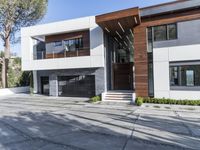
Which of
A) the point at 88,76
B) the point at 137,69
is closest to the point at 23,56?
the point at 88,76

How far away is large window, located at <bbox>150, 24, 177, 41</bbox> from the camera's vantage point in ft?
45.7

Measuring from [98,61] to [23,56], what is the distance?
9046 mm

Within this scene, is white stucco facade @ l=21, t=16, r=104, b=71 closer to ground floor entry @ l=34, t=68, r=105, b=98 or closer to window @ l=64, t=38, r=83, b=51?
ground floor entry @ l=34, t=68, r=105, b=98

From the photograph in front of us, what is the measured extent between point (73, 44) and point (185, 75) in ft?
35.5

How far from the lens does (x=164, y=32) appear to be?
46.7ft

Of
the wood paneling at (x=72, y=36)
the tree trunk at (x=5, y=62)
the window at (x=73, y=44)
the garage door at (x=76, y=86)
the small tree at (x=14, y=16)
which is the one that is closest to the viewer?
the wood paneling at (x=72, y=36)

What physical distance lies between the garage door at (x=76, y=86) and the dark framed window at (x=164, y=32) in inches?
273

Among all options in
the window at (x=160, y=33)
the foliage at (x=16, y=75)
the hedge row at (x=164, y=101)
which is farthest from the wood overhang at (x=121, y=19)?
the foliage at (x=16, y=75)

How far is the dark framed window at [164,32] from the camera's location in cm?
1391

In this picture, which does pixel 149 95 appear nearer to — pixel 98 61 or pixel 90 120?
pixel 98 61

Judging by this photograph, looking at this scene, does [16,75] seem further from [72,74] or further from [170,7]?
[170,7]

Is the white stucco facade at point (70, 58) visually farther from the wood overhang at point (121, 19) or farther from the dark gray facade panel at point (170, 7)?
the dark gray facade panel at point (170, 7)

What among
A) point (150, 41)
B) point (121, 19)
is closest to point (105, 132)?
point (121, 19)

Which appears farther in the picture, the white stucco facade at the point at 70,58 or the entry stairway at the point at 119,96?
the white stucco facade at the point at 70,58
